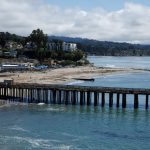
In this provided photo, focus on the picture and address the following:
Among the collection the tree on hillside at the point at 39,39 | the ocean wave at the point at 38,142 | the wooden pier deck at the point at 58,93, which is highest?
the tree on hillside at the point at 39,39

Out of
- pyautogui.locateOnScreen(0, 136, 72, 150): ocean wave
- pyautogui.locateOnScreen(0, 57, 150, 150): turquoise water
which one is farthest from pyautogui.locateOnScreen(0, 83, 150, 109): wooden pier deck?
pyautogui.locateOnScreen(0, 136, 72, 150): ocean wave

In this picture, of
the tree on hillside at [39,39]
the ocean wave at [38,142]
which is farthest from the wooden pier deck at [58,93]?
the tree on hillside at [39,39]

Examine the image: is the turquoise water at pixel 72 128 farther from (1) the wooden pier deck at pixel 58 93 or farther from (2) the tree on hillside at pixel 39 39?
(2) the tree on hillside at pixel 39 39

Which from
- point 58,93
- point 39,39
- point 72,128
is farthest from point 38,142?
point 39,39

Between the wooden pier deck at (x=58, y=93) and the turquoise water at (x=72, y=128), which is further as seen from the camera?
the wooden pier deck at (x=58, y=93)

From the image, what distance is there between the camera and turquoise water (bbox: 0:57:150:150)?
5297cm

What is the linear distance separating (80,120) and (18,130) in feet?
36.1

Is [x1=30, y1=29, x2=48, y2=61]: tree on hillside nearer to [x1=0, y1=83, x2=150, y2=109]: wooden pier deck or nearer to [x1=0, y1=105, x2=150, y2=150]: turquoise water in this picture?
[x1=0, y1=83, x2=150, y2=109]: wooden pier deck

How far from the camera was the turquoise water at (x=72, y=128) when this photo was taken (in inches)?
2085

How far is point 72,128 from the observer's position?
62.3m

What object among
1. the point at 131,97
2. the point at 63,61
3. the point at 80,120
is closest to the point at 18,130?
the point at 80,120

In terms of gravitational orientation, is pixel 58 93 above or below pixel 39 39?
below

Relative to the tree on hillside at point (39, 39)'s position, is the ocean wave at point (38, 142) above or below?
below

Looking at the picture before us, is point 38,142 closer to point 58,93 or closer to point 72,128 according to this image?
point 72,128
